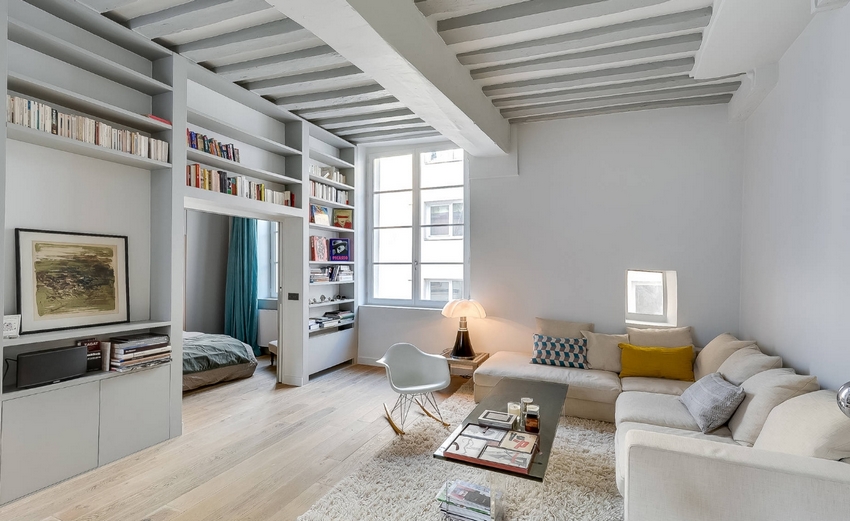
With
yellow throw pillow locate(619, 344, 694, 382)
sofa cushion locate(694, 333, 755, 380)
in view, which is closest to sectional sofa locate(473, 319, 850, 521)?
sofa cushion locate(694, 333, 755, 380)

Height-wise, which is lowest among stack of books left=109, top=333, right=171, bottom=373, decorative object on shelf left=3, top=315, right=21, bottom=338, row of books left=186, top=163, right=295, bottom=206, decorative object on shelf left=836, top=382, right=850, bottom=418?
stack of books left=109, top=333, right=171, bottom=373

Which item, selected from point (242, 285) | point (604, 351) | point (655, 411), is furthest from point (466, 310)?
point (242, 285)

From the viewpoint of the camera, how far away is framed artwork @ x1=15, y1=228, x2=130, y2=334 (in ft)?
8.92

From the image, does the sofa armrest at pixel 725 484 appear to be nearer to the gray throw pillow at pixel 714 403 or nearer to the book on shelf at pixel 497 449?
the book on shelf at pixel 497 449

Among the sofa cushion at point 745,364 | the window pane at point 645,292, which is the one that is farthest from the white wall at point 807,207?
the window pane at point 645,292

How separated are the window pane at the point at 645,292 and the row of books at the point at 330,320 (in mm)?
3473

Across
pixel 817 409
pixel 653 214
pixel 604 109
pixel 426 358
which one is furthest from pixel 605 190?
pixel 817 409

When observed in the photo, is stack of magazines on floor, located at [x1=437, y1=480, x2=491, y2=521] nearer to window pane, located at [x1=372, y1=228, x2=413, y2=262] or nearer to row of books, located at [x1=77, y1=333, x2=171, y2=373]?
row of books, located at [x1=77, y1=333, x2=171, y2=373]

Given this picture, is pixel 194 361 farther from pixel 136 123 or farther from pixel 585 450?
pixel 585 450

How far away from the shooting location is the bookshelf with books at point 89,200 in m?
2.62

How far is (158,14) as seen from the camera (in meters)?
2.99

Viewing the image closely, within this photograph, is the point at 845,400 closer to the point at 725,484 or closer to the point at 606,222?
the point at 725,484

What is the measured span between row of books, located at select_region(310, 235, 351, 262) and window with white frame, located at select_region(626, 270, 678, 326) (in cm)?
347

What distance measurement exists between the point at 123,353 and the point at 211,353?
1953 millimetres
